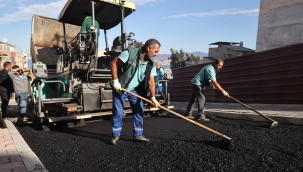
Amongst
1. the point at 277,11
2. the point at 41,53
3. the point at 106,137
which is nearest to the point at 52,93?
the point at 41,53

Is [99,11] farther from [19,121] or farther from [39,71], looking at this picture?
[19,121]

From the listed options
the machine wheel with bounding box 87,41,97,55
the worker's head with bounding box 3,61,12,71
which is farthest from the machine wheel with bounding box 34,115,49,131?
the worker's head with bounding box 3,61,12,71

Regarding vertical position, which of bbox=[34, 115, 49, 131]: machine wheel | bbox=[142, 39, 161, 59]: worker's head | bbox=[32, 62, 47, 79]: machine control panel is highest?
bbox=[142, 39, 161, 59]: worker's head

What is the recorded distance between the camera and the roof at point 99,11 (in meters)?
5.03

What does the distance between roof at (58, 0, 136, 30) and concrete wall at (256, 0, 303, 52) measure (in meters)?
7.06

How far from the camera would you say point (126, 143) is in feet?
11.3

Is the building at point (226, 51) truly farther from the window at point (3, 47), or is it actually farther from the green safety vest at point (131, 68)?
the window at point (3, 47)

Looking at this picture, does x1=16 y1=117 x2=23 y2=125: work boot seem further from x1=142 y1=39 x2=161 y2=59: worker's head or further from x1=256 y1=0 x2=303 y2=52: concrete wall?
x1=256 y1=0 x2=303 y2=52: concrete wall

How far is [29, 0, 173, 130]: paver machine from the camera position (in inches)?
175

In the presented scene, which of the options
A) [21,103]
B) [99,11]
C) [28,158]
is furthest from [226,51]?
[28,158]

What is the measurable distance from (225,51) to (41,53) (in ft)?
61.3

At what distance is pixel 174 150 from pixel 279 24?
922 centimetres

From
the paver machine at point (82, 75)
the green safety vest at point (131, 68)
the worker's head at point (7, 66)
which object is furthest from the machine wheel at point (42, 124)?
the worker's head at point (7, 66)

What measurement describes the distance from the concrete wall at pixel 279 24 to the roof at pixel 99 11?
7.06 metres
